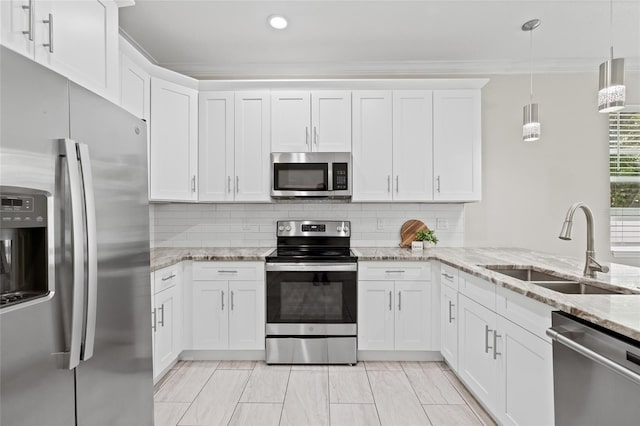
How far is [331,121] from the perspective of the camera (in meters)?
3.44

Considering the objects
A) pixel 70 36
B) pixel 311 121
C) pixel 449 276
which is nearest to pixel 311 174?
pixel 311 121

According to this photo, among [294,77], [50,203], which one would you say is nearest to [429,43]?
[294,77]

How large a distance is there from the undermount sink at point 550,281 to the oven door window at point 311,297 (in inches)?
44.8

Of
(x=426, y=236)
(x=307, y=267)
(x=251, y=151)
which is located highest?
(x=251, y=151)

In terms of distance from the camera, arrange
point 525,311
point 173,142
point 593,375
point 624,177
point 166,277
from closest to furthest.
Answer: point 593,375 → point 525,311 → point 166,277 → point 173,142 → point 624,177

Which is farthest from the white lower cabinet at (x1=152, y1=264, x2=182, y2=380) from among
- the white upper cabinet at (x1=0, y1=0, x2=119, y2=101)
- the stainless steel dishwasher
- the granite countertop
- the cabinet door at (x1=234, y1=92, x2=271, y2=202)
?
the stainless steel dishwasher

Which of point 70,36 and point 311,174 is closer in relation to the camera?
point 70,36

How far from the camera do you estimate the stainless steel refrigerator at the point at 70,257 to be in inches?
37.7

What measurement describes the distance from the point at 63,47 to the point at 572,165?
416 centimetres

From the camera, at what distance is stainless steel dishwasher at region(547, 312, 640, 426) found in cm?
111

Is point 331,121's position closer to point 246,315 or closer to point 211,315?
point 246,315

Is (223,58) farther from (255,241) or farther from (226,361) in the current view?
(226,361)

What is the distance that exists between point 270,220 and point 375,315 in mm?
1385

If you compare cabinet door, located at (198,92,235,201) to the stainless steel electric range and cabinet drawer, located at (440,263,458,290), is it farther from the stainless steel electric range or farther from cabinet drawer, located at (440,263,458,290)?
cabinet drawer, located at (440,263,458,290)
